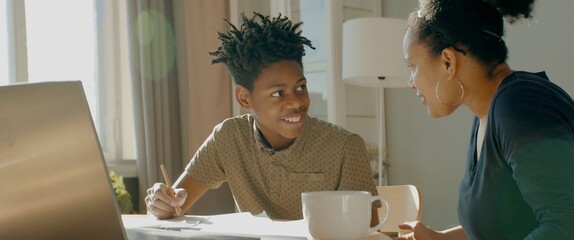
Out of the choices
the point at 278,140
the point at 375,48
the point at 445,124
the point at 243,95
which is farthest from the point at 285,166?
the point at 445,124

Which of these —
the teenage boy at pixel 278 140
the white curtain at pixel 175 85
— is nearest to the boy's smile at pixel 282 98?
the teenage boy at pixel 278 140

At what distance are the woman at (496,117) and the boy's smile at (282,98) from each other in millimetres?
399

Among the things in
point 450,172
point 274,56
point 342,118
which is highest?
point 274,56

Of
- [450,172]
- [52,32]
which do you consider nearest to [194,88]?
[52,32]

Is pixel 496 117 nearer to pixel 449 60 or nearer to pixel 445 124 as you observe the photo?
pixel 449 60

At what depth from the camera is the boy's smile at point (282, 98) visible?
1552mm

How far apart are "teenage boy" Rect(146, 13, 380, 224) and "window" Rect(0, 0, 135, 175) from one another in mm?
1603

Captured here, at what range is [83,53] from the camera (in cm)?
328

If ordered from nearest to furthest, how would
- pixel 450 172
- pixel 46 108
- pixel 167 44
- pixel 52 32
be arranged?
pixel 46 108 < pixel 52 32 < pixel 167 44 < pixel 450 172

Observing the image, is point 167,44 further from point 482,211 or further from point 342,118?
point 482,211

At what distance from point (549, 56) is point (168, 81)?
74.9 inches

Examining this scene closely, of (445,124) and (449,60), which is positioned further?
(445,124)

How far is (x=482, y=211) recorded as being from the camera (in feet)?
3.54

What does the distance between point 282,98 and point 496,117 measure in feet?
2.17
